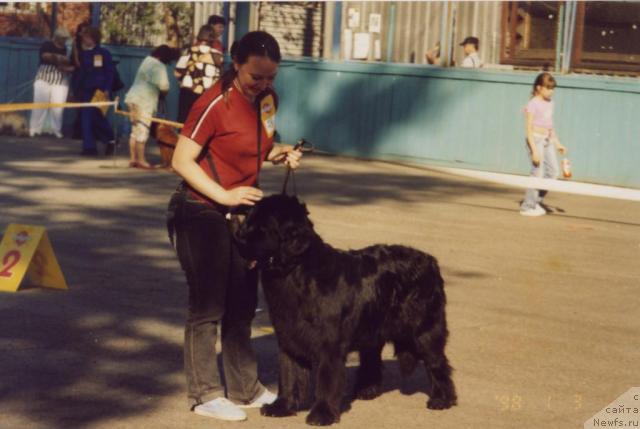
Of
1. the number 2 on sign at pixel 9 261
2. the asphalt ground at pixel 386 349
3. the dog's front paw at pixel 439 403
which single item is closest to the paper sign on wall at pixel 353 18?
the asphalt ground at pixel 386 349

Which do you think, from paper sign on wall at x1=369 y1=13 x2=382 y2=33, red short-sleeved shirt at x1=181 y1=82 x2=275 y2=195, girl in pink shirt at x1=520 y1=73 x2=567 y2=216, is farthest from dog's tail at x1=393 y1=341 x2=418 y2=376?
paper sign on wall at x1=369 y1=13 x2=382 y2=33

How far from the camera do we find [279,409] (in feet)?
20.5

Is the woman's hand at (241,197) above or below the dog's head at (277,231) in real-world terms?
above

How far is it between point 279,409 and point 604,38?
12.9 meters

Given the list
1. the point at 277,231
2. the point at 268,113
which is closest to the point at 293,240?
the point at 277,231

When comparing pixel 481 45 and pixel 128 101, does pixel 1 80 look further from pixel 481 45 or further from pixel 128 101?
pixel 481 45

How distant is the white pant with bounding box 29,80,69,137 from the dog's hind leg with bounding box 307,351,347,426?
612 inches

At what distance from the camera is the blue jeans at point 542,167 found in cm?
1405

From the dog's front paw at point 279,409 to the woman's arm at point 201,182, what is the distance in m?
1.01

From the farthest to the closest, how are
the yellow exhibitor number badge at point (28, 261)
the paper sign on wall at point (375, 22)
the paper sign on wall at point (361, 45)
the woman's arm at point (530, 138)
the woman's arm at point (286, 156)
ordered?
the paper sign on wall at point (375, 22), the paper sign on wall at point (361, 45), the woman's arm at point (530, 138), the yellow exhibitor number badge at point (28, 261), the woman's arm at point (286, 156)

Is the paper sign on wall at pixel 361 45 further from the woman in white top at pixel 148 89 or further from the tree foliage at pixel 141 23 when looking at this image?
the woman in white top at pixel 148 89

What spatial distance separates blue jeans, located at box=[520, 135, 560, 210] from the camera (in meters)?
14.0

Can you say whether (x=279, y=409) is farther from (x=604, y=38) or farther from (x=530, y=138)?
(x=604, y=38)

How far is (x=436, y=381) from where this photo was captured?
6.55 m
